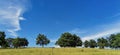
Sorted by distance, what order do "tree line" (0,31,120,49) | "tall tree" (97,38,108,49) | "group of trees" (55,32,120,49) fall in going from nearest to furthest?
"tree line" (0,31,120,49) < "group of trees" (55,32,120,49) < "tall tree" (97,38,108,49)

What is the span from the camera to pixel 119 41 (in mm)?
93312

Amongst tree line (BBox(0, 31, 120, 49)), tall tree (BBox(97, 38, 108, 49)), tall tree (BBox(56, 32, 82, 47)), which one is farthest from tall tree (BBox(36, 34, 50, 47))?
tall tree (BBox(97, 38, 108, 49))

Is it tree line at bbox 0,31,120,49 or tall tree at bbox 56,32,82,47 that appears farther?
tall tree at bbox 56,32,82,47

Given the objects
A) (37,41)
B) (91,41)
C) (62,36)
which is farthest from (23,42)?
(91,41)

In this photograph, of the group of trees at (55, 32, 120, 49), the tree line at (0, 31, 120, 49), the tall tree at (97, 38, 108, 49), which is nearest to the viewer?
the tree line at (0, 31, 120, 49)

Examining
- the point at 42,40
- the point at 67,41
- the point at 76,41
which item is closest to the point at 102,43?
the point at 76,41

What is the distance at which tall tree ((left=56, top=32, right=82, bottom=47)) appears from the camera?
→ 98.5 m

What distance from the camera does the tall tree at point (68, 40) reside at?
98.5 metres

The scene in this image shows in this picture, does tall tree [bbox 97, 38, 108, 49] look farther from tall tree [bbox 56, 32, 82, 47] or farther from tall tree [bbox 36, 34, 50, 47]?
tall tree [bbox 36, 34, 50, 47]

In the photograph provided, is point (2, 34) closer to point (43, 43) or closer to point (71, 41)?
point (43, 43)

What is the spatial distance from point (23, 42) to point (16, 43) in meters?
3.58

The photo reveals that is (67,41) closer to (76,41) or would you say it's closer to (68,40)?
(68,40)

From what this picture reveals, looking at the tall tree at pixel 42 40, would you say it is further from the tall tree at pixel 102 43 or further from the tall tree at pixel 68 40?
the tall tree at pixel 102 43

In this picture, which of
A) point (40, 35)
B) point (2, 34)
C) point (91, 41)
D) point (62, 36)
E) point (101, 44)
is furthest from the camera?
point (91, 41)
